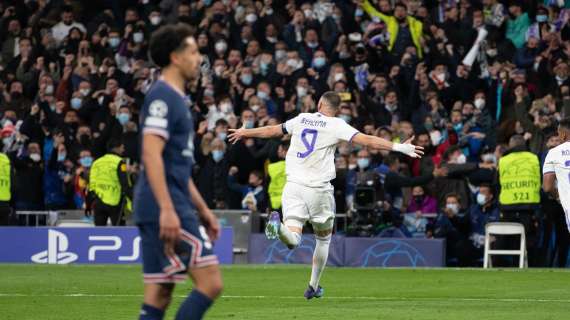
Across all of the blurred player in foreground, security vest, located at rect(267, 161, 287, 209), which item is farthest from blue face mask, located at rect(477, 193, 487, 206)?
the blurred player in foreground

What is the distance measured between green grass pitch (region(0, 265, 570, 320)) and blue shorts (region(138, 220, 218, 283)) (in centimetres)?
475

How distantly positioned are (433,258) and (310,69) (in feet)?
17.9

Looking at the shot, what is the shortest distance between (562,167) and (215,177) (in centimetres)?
1119

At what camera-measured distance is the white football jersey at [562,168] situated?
1377 centimetres

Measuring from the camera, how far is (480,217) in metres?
22.2

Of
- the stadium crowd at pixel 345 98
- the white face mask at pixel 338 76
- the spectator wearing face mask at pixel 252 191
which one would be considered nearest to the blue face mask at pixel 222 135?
the stadium crowd at pixel 345 98

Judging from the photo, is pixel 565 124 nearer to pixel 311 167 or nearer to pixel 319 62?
pixel 311 167

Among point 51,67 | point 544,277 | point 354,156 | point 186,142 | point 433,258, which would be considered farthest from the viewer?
point 51,67

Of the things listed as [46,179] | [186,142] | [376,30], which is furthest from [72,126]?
[186,142]

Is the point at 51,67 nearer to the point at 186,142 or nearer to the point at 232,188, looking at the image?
the point at 232,188

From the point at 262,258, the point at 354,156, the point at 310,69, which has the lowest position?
the point at 262,258

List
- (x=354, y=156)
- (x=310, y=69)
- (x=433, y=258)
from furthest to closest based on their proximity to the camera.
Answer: (x=310, y=69) < (x=354, y=156) < (x=433, y=258)

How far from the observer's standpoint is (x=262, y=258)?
23094 mm

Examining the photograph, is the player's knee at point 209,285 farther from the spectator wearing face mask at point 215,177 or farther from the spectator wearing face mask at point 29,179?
the spectator wearing face mask at point 29,179
